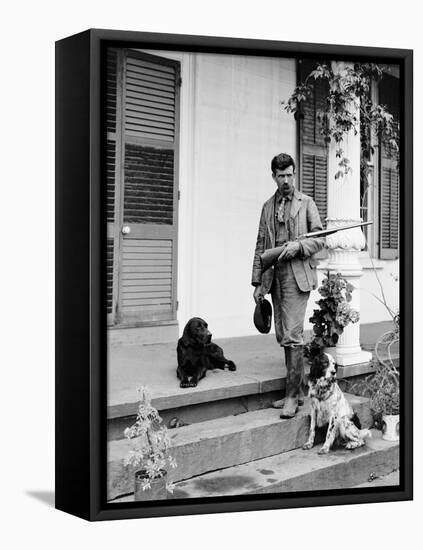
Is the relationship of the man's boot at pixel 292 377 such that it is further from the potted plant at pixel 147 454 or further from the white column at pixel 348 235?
the potted plant at pixel 147 454

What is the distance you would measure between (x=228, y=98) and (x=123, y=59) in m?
0.68

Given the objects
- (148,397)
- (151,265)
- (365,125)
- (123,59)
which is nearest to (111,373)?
(148,397)

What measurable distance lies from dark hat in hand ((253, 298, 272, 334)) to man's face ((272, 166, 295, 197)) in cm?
65

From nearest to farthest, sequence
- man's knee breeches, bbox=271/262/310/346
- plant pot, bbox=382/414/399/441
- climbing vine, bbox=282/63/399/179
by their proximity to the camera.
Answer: man's knee breeches, bbox=271/262/310/346 < climbing vine, bbox=282/63/399/179 < plant pot, bbox=382/414/399/441

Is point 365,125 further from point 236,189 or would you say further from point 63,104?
point 63,104

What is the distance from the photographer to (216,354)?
611 cm

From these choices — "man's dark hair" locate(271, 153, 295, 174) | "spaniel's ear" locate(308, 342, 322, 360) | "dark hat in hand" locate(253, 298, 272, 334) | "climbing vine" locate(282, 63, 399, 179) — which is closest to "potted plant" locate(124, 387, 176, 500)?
"dark hat in hand" locate(253, 298, 272, 334)

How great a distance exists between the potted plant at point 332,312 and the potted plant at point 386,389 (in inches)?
9.7

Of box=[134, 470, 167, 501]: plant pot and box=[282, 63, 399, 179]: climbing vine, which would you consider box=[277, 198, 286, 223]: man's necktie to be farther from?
box=[134, 470, 167, 501]: plant pot

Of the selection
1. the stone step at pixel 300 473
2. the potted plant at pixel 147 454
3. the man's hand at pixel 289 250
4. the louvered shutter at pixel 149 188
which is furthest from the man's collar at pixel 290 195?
the stone step at pixel 300 473

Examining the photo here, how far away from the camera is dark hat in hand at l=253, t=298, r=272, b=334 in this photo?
6211mm

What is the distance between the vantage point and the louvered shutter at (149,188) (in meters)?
5.75

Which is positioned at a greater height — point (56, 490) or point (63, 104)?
point (63, 104)

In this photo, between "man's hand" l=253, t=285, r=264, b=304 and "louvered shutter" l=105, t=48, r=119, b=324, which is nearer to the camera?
"louvered shutter" l=105, t=48, r=119, b=324
